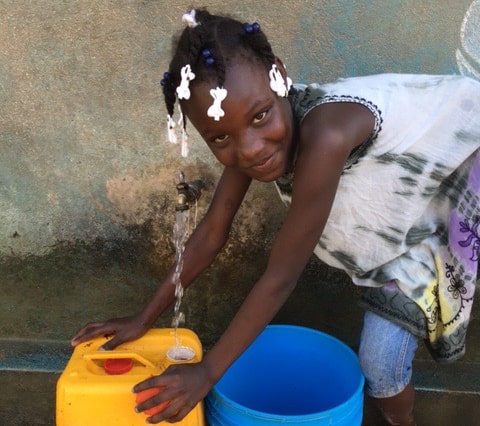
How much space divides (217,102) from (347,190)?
0.47 metres

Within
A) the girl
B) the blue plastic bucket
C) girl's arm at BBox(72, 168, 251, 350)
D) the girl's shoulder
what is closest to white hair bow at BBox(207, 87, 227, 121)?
the girl

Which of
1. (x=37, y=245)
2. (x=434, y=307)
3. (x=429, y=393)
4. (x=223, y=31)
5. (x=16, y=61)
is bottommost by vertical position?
(x=429, y=393)

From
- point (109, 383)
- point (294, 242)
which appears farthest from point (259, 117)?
point (109, 383)

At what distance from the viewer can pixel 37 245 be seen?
7.09 ft

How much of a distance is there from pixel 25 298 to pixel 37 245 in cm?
21

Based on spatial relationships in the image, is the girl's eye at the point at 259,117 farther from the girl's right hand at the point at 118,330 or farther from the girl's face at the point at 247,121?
the girl's right hand at the point at 118,330

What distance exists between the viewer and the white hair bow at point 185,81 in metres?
1.29

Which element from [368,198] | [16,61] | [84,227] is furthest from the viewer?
[84,227]

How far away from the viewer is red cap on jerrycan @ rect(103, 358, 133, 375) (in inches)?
61.3

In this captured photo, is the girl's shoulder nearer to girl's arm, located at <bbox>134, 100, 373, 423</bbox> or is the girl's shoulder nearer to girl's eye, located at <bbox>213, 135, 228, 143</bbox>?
girl's arm, located at <bbox>134, 100, 373, 423</bbox>

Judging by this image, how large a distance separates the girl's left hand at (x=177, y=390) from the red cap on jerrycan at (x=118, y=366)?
0.56 ft

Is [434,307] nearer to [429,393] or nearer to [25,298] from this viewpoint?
[429,393]

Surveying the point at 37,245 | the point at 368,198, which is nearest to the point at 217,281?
the point at 37,245

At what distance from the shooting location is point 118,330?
171 cm
